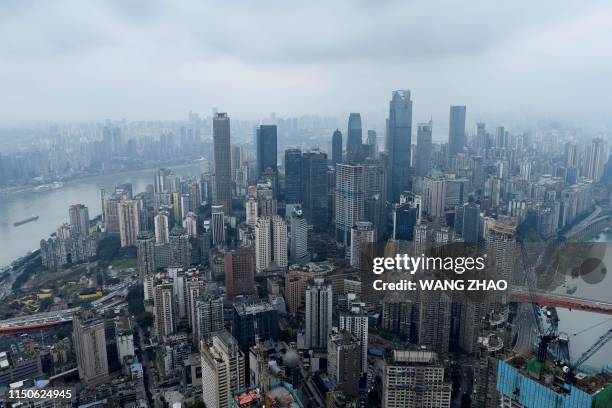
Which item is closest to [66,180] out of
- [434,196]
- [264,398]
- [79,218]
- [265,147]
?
[79,218]

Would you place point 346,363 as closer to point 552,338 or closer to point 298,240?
point 552,338

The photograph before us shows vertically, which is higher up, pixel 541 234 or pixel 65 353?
pixel 541 234

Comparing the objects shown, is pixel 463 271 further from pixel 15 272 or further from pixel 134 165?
pixel 134 165

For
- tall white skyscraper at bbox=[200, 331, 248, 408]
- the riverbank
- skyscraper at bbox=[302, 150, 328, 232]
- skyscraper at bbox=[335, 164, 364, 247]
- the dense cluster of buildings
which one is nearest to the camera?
tall white skyscraper at bbox=[200, 331, 248, 408]

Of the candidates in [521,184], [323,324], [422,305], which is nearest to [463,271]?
[422,305]

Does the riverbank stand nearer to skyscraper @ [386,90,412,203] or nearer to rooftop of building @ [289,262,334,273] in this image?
skyscraper @ [386,90,412,203]

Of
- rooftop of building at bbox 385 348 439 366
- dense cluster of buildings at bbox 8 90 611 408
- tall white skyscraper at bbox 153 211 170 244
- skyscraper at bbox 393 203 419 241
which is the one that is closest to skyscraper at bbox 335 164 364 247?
dense cluster of buildings at bbox 8 90 611 408
